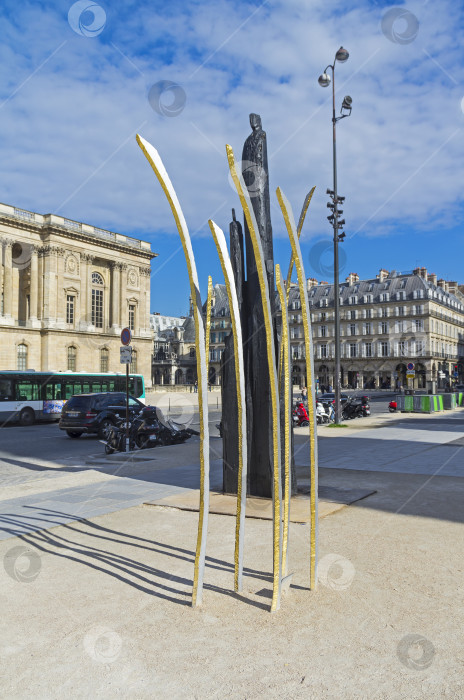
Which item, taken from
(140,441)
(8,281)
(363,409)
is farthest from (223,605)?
(8,281)

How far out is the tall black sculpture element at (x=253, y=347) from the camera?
830 centimetres

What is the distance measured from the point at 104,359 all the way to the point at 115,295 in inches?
293

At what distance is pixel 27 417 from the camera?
2766 centimetres

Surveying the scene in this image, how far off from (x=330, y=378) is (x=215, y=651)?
92.5 meters

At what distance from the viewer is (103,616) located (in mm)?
4035

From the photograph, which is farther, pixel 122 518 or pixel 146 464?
pixel 146 464

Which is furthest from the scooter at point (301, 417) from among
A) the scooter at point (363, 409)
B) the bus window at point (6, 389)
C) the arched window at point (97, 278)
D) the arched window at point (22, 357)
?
the arched window at point (97, 278)

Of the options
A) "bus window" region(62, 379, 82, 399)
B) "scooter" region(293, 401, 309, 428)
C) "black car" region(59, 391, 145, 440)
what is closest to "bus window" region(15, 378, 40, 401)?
"bus window" region(62, 379, 82, 399)

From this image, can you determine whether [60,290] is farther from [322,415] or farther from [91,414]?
[91,414]

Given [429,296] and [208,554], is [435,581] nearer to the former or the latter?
[208,554]

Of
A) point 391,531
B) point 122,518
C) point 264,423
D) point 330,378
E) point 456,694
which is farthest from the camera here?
point 330,378

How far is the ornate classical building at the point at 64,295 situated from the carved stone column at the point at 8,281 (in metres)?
0.10

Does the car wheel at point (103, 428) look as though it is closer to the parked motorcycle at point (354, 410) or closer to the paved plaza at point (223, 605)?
the paved plaza at point (223, 605)

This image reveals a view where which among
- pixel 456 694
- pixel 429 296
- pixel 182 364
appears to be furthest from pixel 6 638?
pixel 182 364
